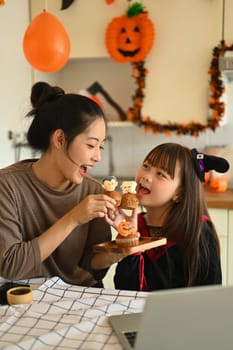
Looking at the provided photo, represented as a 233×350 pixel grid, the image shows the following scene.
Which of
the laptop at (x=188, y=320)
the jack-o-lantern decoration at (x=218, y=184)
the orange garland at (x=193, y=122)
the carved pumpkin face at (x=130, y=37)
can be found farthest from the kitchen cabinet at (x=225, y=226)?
the laptop at (x=188, y=320)

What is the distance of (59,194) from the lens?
153 cm

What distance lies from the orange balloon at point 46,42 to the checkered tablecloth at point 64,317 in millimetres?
1143

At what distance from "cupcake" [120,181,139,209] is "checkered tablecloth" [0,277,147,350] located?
31 centimetres

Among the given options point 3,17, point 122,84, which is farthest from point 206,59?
point 3,17

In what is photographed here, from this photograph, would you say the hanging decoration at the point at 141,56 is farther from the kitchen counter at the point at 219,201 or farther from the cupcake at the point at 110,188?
the cupcake at the point at 110,188

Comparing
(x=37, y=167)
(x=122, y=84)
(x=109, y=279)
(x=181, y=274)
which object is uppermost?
(x=122, y=84)

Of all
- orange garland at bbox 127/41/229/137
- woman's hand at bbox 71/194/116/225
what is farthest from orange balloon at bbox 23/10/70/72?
woman's hand at bbox 71/194/116/225

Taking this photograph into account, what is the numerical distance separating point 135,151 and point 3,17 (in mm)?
1150

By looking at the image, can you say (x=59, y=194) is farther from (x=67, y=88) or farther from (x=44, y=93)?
(x=67, y=88)

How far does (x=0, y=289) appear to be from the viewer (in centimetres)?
130

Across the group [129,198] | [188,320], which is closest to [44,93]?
[129,198]

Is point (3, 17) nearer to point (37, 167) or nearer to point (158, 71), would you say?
point (158, 71)

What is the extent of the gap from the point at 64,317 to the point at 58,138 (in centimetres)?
58

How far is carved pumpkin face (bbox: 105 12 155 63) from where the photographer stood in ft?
9.07
